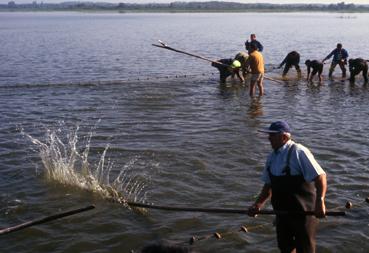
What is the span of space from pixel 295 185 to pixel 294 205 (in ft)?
0.75

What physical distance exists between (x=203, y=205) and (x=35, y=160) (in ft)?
13.7

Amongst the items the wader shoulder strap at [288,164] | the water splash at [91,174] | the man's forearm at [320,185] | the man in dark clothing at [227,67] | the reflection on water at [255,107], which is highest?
the wader shoulder strap at [288,164]

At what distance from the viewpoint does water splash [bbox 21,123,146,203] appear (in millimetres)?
8586

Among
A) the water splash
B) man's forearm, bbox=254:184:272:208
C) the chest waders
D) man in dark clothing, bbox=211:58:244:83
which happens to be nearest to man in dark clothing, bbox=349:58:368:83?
→ man in dark clothing, bbox=211:58:244:83

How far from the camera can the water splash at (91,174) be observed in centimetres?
859

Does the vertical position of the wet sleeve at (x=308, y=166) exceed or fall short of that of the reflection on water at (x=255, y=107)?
it exceeds it

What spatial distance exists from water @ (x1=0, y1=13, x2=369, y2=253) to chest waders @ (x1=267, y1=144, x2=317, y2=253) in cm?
116

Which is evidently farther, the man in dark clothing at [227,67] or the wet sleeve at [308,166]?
the man in dark clothing at [227,67]

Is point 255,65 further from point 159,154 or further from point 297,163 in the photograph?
point 297,163

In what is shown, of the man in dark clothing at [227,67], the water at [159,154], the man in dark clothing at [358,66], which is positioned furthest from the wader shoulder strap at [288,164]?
the man in dark clothing at [358,66]

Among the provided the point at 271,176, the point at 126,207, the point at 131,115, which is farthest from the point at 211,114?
the point at 271,176

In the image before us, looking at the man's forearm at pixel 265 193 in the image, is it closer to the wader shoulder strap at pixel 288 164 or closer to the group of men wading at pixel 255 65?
the wader shoulder strap at pixel 288 164

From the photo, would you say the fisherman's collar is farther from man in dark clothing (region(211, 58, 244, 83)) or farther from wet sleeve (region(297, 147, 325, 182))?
man in dark clothing (region(211, 58, 244, 83))

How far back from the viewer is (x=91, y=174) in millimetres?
9289
